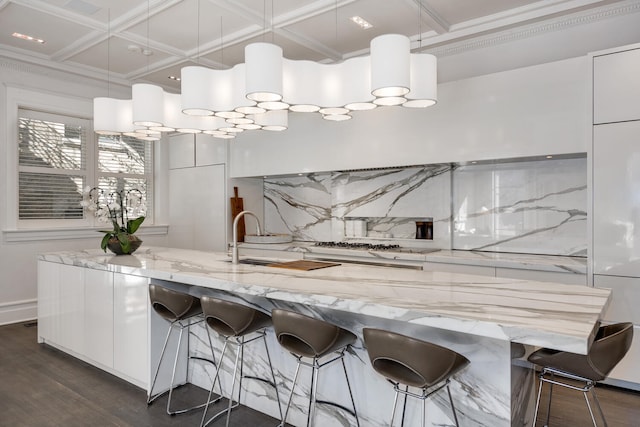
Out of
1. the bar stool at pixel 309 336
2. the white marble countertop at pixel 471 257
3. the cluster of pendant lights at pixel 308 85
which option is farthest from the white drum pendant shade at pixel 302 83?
the white marble countertop at pixel 471 257

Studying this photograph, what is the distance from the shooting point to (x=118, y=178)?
5469 mm

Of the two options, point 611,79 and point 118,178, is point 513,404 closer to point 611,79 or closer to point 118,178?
point 611,79

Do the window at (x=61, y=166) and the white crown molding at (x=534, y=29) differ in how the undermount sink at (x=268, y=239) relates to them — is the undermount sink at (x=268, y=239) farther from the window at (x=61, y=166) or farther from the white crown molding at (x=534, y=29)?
the white crown molding at (x=534, y=29)

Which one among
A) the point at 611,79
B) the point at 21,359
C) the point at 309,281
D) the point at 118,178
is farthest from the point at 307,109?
the point at 118,178

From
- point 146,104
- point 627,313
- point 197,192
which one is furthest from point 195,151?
point 627,313

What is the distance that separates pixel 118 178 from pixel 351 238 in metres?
3.09

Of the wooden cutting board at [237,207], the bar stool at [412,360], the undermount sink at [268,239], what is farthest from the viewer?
the wooden cutting board at [237,207]

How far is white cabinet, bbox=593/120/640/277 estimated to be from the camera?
9.00ft

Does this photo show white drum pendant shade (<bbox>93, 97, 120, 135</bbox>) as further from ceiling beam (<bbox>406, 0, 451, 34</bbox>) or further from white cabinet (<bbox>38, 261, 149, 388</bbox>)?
ceiling beam (<bbox>406, 0, 451, 34</bbox>)

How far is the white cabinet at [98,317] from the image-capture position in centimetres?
284

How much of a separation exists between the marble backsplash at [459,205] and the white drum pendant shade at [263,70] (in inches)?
85.9

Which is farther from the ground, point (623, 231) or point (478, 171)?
point (478, 171)

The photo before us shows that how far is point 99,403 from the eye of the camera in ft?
8.79

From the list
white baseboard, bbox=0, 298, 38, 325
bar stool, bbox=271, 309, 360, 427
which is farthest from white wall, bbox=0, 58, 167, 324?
bar stool, bbox=271, 309, 360, 427
